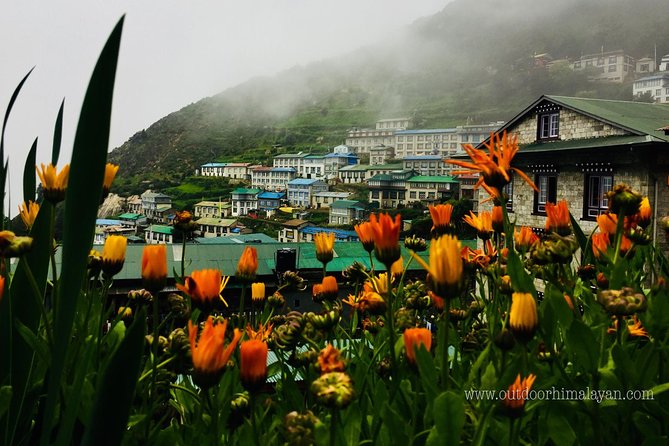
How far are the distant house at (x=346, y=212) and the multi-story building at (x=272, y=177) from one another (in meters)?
15.8

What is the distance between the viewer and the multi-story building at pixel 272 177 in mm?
75688

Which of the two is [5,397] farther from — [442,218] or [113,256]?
[442,218]

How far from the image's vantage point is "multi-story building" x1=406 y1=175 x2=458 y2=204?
198ft

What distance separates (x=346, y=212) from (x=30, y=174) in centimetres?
6032

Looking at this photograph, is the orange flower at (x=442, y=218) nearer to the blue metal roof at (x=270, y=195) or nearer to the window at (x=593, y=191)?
the window at (x=593, y=191)

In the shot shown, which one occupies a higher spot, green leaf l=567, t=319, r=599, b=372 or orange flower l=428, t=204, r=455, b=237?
orange flower l=428, t=204, r=455, b=237

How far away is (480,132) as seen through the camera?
247ft

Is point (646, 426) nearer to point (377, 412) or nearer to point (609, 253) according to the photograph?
point (377, 412)

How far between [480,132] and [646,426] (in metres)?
78.3

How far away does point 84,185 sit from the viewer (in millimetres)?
336

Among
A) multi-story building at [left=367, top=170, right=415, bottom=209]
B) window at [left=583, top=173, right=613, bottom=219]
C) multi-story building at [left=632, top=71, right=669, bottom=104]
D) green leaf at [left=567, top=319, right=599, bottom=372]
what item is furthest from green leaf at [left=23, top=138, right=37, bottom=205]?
multi-story building at [left=632, top=71, right=669, bottom=104]

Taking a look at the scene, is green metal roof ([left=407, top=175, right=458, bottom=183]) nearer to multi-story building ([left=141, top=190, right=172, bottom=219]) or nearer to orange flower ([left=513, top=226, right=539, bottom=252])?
multi-story building ([left=141, top=190, right=172, bottom=219])

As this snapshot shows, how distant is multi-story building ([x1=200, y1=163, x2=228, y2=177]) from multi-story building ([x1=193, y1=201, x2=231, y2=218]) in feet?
48.7

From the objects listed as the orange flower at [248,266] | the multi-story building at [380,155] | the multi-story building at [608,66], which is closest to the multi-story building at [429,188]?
the multi-story building at [380,155]
